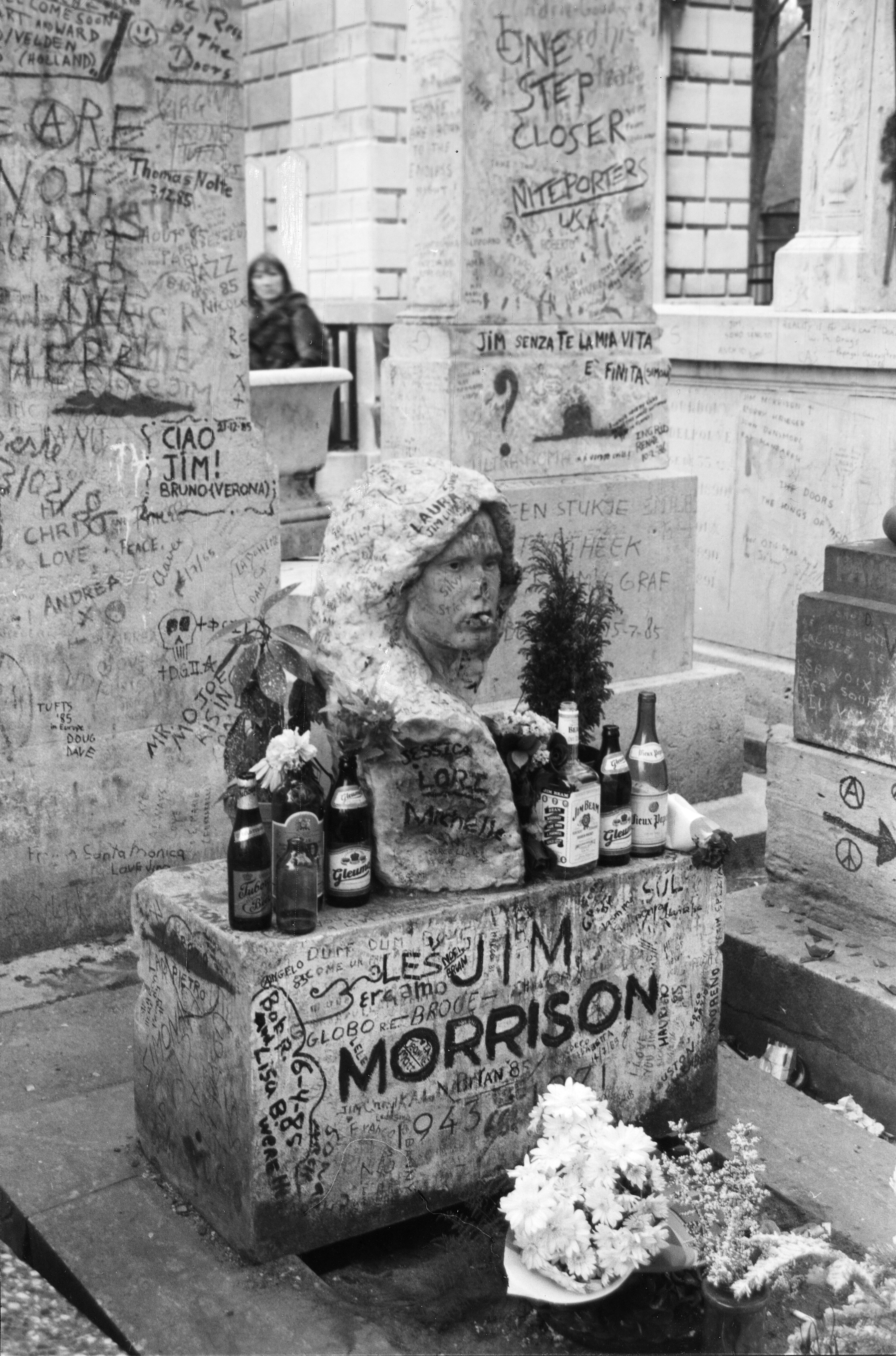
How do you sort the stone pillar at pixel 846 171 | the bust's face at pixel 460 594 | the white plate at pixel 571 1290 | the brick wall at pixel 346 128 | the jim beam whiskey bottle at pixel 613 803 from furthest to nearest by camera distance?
the brick wall at pixel 346 128, the stone pillar at pixel 846 171, the jim beam whiskey bottle at pixel 613 803, the bust's face at pixel 460 594, the white plate at pixel 571 1290

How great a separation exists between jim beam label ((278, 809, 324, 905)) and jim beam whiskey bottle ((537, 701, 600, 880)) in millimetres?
655

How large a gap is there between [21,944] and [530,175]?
3.71 m

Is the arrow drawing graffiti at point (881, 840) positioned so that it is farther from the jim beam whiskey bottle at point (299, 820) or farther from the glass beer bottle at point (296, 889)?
the glass beer bottle at point (296, 889)

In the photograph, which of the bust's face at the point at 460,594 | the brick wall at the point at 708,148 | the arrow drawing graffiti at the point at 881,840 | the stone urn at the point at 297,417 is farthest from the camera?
the brick wall at the point at 708,148

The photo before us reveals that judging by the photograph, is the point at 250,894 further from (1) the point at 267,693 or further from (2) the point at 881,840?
(2) the point at 881,840

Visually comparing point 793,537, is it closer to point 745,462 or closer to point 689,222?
point 745,462

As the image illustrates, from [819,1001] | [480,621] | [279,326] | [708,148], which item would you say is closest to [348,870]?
[480,621]

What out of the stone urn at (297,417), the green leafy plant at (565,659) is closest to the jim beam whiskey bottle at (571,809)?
the green leafy plant at (565,659)

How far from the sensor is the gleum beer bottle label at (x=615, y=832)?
424 centimetres

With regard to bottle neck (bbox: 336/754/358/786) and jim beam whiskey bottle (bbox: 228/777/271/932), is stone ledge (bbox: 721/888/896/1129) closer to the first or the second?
bottle neck (bbox: 336/754/358/786)

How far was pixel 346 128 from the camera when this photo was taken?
16.3 metres

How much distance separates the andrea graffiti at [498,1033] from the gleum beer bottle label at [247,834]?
545 mm

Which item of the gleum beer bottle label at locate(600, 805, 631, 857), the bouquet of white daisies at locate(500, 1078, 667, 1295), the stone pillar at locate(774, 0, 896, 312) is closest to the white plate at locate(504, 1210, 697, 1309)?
the bouquet of white daisies at locate(500, 1078, 667, 1295)

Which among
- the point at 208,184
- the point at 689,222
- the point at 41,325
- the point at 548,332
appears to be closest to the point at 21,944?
the point at 41,325
